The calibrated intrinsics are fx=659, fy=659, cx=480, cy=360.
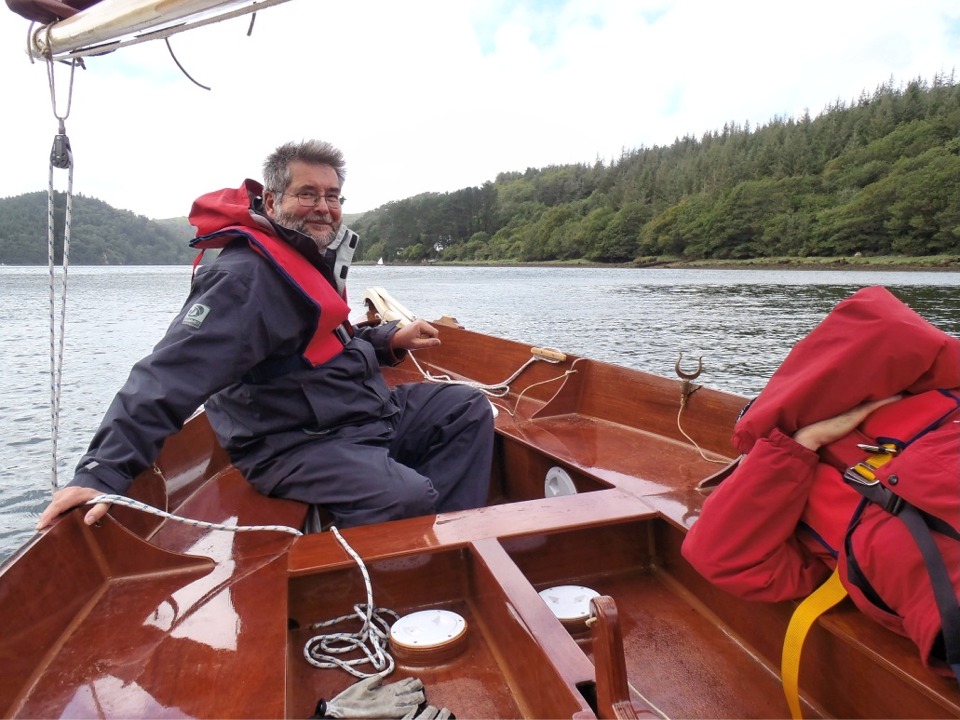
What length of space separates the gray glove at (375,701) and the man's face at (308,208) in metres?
1.47

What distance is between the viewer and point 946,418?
A: 120 cm

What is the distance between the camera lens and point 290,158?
232 centimetres

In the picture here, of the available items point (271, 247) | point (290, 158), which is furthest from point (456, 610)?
point (290, 158)

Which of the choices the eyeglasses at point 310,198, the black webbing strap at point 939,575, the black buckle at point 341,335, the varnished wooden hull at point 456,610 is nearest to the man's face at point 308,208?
the eyeglasses at point 310,198

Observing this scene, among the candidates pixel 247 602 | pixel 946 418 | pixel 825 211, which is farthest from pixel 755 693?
pixel 825 211

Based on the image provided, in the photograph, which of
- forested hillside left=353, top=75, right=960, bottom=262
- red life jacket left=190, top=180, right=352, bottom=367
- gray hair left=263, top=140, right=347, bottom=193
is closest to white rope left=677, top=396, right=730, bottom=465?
red life jacket left=190, top=180, right=352, bottom=367

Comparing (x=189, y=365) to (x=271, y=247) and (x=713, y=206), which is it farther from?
(x=713, y=206)

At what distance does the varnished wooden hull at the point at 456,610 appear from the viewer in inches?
51.0

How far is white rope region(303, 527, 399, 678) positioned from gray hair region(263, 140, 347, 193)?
1.31 meters

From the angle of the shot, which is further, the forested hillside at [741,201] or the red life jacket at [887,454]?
the forested hillside at [741,201]

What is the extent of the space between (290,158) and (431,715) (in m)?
1.82

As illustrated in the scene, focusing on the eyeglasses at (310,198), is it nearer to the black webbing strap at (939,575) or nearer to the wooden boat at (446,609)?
the wooden boat at (446,609)

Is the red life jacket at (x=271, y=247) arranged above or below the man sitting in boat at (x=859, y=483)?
above

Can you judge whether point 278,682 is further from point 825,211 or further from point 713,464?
point 825,211
